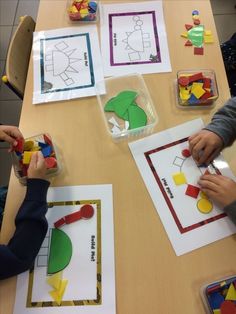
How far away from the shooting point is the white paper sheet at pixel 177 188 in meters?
0.72

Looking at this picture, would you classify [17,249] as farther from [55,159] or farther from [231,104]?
[231,104]

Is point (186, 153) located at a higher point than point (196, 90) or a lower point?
lower

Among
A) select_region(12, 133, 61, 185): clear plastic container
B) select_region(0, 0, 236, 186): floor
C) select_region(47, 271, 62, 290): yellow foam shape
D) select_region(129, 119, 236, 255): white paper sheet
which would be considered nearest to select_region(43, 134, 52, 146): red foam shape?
select_region(12, 133, 61, 185): clear plastic container

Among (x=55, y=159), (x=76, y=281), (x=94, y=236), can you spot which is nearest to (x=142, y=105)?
(x=55, y=159)

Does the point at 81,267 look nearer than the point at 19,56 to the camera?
Yes

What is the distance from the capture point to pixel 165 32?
1031 millimetres

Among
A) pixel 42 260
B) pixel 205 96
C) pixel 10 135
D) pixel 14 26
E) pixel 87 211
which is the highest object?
pixel 14 26

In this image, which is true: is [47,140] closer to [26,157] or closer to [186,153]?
[26,157]

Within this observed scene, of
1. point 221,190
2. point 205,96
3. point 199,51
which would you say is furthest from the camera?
point 199,51

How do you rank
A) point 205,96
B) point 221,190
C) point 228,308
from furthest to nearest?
point 205,96, point 221,190, point 228,308

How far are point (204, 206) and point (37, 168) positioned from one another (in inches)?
16.6

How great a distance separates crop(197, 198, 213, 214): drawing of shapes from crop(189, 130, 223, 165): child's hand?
107mm

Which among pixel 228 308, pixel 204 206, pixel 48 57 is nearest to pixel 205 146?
pixel 204 206

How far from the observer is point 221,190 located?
747mm
